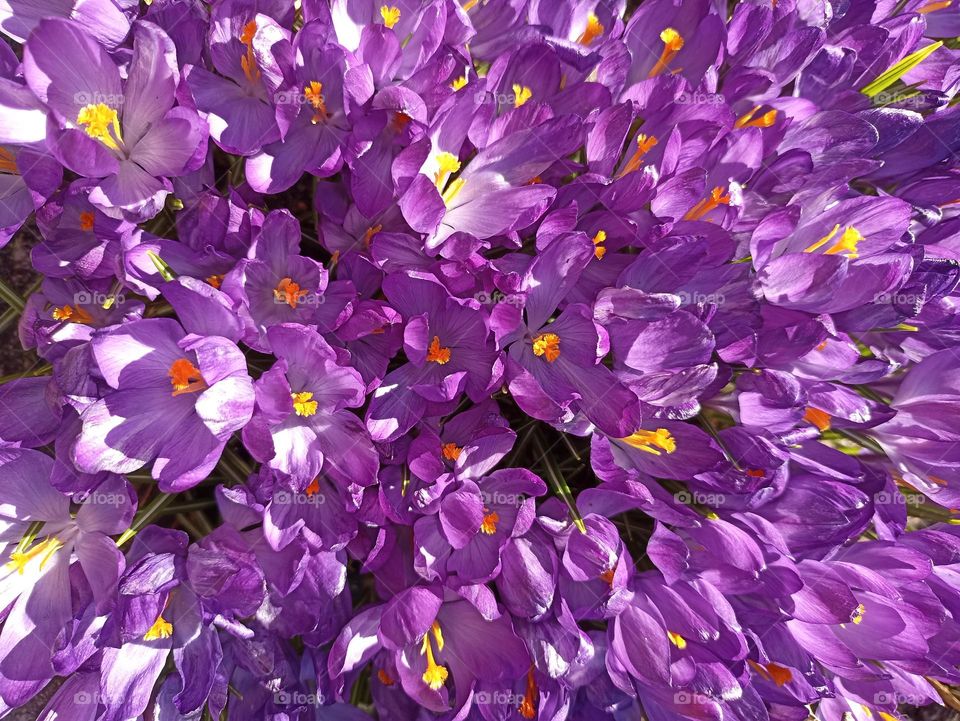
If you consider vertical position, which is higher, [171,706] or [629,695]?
[629,695]

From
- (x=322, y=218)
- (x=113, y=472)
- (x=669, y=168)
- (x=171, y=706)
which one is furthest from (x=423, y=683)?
(x=669, y=168)

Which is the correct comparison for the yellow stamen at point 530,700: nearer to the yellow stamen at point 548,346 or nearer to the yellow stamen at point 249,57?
the yellow stamen at point 548,346

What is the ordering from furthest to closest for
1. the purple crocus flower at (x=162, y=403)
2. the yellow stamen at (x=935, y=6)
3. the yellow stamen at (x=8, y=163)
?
1. the yellow stamen at (x=935, y=6)
2. the yellow stamen at (x=8, y=163)
3. the purple crocus flower at (x=162, y=403)

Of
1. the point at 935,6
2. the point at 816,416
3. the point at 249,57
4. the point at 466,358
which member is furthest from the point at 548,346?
the point at 935,6

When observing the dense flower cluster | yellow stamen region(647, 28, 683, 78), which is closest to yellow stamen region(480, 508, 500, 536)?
the dense flower cluster

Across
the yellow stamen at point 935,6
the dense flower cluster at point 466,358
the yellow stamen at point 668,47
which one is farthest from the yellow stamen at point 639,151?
the yellow stamen at point 935,6

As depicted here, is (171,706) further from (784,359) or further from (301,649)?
(784,359)
